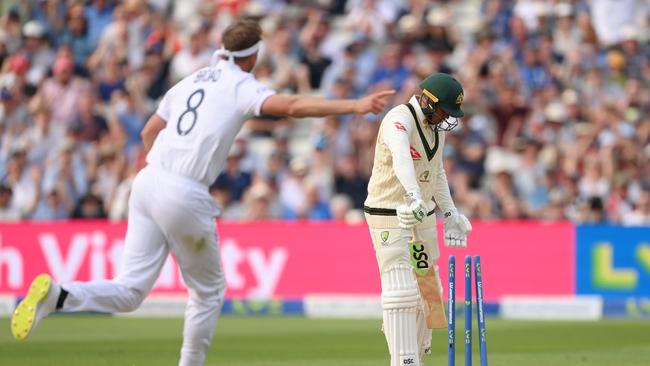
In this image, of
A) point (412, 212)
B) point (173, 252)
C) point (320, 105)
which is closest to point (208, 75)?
point (320, 105)

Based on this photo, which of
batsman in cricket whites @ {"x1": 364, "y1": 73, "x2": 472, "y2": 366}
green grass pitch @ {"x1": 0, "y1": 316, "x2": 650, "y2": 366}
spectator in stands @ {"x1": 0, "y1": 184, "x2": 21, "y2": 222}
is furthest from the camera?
spectator in stands @ {"x1": 0, "y1": 184, "x2": 21, "y2": 222}

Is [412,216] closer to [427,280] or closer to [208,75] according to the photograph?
[427,280]

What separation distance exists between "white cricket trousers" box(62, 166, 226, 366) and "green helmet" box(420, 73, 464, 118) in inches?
58.3

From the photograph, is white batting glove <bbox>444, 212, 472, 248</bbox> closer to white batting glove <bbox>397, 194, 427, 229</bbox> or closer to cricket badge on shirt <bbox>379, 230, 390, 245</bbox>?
cricket badge on shirt <bbox>379, 230, 390, 245</bbox>

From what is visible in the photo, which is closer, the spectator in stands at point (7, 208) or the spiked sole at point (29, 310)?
the spiked sole at point (29, 310)

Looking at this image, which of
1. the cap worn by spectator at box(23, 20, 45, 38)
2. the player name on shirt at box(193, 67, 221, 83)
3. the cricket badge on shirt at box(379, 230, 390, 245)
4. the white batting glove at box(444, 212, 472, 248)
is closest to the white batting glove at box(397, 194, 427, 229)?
the cricket badge on shirt at box(379, 230, 390, 245)

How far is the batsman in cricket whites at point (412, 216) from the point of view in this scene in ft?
23.1

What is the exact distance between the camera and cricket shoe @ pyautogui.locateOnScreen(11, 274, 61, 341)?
20.2 feet

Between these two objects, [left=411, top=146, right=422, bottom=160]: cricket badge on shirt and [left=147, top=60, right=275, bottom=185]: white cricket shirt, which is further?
[left=411, top=146, right=422, bottom=160]: cricket badge on shirt

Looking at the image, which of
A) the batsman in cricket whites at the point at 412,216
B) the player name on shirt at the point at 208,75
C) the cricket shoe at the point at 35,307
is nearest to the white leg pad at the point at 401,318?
the batsman in cricket whites at the point at 412,216

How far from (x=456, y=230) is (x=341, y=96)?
26.2ft

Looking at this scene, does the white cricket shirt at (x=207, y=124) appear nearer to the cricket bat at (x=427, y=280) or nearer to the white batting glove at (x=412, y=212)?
the white batting glove at (x=412, y=212)

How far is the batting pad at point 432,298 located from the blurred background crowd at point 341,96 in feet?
21.5

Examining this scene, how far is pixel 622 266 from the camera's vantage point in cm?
1319
